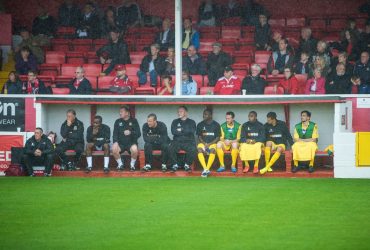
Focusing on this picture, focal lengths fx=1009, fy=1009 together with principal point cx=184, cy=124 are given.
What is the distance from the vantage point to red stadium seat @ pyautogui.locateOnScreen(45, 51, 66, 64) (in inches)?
1039

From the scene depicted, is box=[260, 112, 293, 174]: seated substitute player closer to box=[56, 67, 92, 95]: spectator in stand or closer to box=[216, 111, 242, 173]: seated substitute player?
box=[216, 111, 242, 173]: seated substitute player

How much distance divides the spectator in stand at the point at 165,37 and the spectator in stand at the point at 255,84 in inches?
139

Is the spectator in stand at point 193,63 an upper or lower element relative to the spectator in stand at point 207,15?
lower

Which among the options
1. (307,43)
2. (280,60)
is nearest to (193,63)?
(280,60)

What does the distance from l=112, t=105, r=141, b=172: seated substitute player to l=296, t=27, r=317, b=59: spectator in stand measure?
4.66m

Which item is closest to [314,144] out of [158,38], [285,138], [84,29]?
[285,138]

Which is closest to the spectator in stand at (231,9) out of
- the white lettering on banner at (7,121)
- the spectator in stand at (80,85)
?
the spectator in stand at (80,85)

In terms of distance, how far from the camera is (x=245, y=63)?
2531cm

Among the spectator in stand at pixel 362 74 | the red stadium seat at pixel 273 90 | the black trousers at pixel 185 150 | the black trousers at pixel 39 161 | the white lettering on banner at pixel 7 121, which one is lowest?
the black trousers at pixel 39 161

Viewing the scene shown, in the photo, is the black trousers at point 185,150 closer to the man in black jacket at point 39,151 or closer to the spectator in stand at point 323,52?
the man in black jacket at point 39,151

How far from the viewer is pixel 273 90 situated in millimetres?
23188

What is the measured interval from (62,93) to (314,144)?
672 cm

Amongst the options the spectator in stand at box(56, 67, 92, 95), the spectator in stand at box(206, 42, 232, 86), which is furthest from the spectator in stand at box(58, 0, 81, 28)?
the spectator in stand at box(206, 42, 232, 86)

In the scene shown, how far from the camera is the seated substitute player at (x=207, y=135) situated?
2155cm
